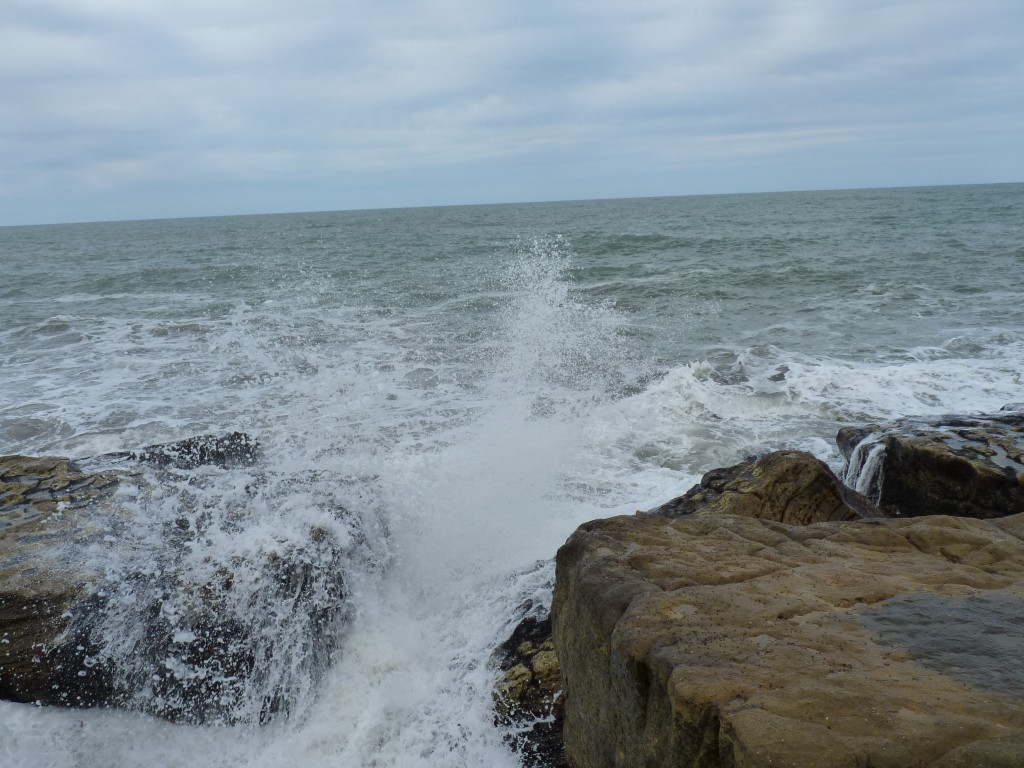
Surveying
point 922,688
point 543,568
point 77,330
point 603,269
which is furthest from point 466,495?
point 603,269

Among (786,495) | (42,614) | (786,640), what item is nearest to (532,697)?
(786,640)

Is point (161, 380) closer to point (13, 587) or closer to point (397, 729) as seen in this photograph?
point (13, 587)

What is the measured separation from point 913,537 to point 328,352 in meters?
9.89

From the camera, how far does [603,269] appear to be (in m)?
21.6

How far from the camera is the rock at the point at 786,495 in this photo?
14.2 ft

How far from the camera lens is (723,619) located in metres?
2.58

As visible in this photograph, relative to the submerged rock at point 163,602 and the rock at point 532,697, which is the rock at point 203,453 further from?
the rock at point 532,697

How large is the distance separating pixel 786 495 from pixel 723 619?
2.05 meters

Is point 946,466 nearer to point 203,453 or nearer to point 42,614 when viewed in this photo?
point 42,614

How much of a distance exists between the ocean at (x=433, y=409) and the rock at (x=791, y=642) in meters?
1.12

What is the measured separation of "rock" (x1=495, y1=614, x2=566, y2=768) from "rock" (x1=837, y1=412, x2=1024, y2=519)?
299 centimetres

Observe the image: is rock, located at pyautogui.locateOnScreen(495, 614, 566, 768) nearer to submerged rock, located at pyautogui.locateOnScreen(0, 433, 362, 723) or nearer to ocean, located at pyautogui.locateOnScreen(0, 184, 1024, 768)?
ocean, located at pyautogui.locateOnScreen(0, 184, 1024, 768)

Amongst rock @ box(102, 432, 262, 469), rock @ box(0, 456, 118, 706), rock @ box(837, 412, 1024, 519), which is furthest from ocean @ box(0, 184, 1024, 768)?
rock @ box(837, 412, 1024, 519)

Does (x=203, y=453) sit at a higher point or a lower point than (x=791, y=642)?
lower
